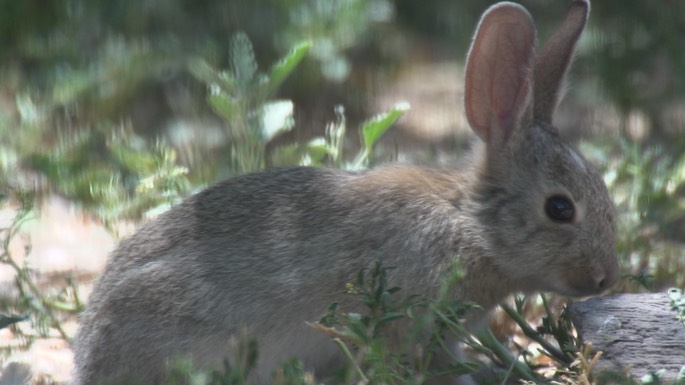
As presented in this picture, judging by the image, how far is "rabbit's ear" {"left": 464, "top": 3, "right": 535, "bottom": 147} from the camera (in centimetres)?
463

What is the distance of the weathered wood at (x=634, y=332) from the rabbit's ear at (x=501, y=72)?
0.76 metres

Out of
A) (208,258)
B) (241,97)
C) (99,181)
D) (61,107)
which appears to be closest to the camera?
(208,258)

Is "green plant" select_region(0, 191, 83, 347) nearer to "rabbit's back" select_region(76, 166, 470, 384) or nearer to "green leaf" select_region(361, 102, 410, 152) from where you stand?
"rabbit's back" select_region(76, 166, 470, 384)

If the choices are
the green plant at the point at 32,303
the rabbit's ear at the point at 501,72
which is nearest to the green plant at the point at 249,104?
the green plant at the point at 32,303

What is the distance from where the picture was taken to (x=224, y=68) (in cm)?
727

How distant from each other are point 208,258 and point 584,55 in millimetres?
3503

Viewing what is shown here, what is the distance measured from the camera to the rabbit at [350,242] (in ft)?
14.6

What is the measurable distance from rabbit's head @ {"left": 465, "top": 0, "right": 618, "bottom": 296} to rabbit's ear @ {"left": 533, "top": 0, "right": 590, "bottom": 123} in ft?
0.15

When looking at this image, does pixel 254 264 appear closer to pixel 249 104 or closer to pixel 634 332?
pixel 634 332

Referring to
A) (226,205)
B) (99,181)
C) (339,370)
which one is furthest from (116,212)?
(339,370)

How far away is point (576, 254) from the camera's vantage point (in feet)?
15.1

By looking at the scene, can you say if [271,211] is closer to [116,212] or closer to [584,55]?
[116,212]

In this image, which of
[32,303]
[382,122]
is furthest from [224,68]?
[32,303]

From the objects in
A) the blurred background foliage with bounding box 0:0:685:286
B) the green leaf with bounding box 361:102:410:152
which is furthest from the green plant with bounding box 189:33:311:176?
the blurred background foliage with bounding box 0:0:685:286
